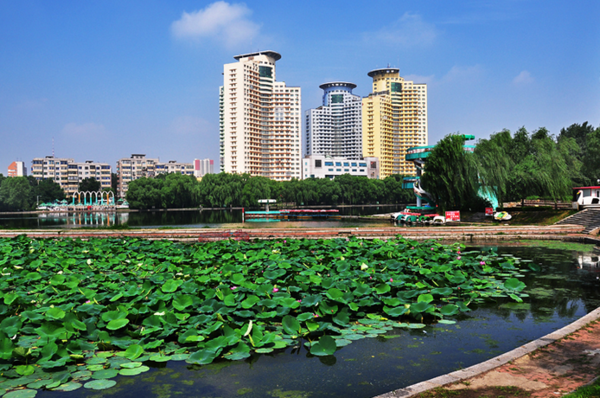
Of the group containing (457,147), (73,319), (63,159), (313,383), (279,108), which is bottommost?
(313,383)

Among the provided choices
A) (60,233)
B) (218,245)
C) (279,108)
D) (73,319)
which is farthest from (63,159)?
(73,319)

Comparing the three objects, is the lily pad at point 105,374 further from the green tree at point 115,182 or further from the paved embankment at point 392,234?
the green tree at point 115,182

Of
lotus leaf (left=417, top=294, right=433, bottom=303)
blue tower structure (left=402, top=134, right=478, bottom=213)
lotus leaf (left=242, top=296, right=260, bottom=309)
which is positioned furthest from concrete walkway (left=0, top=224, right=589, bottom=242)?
blue tower structure (left=402, top=134, right=478, bottom=213)

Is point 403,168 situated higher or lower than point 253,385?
higher

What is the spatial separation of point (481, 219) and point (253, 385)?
1439 inches

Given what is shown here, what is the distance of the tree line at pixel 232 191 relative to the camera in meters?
91.6

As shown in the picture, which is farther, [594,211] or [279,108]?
[279,108]

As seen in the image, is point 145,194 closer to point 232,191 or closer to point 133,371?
point 232,191

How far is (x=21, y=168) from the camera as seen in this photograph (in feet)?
525

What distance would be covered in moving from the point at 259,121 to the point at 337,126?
183 feet

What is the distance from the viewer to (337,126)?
575 feet

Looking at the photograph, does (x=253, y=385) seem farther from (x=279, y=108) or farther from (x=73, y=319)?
(x=279, y=108)

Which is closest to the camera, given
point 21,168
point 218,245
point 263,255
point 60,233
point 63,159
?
point 263,255

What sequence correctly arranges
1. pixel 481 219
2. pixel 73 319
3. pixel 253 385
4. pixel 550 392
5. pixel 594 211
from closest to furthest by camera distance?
pixel 550 392 < pixel 253 385 < pixel 73 319 < pixel 594 211 < pixel 481 219
